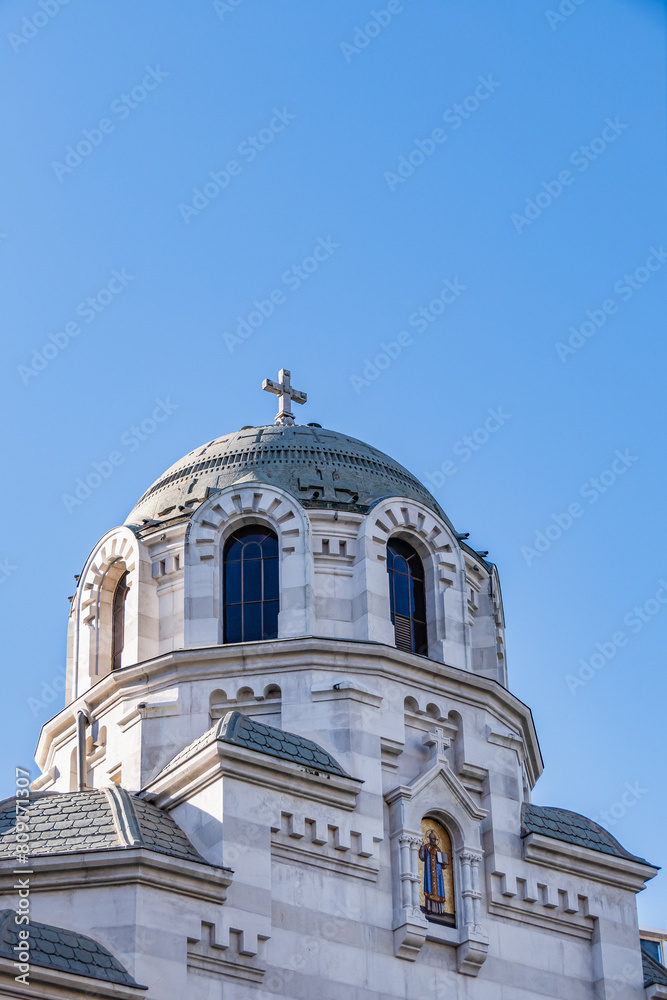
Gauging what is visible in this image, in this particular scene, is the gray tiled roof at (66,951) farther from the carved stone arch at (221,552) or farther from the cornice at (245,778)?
the carved stone arch at (221,552)

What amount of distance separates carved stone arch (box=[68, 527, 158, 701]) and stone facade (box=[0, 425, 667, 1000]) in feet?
0.17

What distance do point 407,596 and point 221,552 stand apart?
3842 mm

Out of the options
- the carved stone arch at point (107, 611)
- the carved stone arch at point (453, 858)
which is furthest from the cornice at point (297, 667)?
the carved stone arch at point (453, 858)

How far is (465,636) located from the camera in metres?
36.5

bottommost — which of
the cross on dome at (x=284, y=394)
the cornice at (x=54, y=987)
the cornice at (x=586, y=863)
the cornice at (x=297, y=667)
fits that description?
the cornice at (x=54, y=987)

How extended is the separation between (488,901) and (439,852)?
1239 millimetres

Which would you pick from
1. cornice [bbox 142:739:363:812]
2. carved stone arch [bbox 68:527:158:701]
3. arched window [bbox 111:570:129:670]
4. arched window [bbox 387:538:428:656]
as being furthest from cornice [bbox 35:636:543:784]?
cornice [bbox 142:739:363:812]

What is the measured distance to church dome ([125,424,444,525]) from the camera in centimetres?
3722

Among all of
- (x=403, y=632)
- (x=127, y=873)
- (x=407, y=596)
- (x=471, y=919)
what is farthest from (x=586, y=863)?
(x=127, y=873)

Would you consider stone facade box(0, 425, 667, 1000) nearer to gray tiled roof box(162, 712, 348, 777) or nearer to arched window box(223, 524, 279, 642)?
gray tiled roof box(162, 712, 348, 777)

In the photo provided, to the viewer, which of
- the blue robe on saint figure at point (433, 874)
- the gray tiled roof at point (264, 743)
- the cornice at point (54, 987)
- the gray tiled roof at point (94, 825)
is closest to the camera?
the cornice at point (54, 987)

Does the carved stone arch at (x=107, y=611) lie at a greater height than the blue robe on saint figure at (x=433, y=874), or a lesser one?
greater

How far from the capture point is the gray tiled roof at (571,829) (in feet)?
114

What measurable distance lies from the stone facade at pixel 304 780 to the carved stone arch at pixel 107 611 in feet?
0.17
